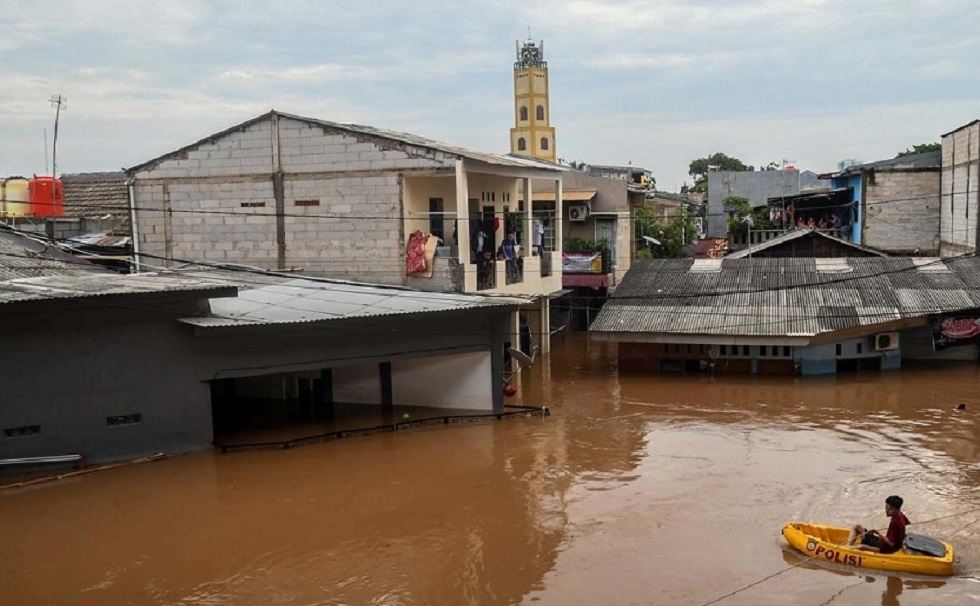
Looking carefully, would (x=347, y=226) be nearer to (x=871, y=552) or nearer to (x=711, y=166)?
(x=871, y=552)

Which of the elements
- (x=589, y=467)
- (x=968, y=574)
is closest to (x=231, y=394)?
(x=589, y=467)

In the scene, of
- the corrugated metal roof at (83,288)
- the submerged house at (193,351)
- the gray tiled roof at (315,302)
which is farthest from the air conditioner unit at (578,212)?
the corrugated metal roof at (83,288)

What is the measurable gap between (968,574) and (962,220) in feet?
82.5

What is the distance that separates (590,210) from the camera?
33781mm

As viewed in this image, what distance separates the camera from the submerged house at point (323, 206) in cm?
2133

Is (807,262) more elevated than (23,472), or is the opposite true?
(807,262)

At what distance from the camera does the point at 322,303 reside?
1753 cm

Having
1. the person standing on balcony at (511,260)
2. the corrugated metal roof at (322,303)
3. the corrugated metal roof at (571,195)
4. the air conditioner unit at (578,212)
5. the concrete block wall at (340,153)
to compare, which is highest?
the concrete block wall at (340,153)

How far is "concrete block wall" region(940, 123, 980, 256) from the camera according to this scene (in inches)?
1207

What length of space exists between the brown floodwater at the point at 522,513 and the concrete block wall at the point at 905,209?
60.8ft

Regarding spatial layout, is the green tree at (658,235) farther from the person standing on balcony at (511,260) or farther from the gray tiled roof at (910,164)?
the person standing on balcony at (511,260)

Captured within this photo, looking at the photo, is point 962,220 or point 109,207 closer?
point 109,207

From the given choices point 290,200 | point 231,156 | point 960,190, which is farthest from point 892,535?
point 960,190

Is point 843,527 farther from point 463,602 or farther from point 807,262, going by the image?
point 807,262
